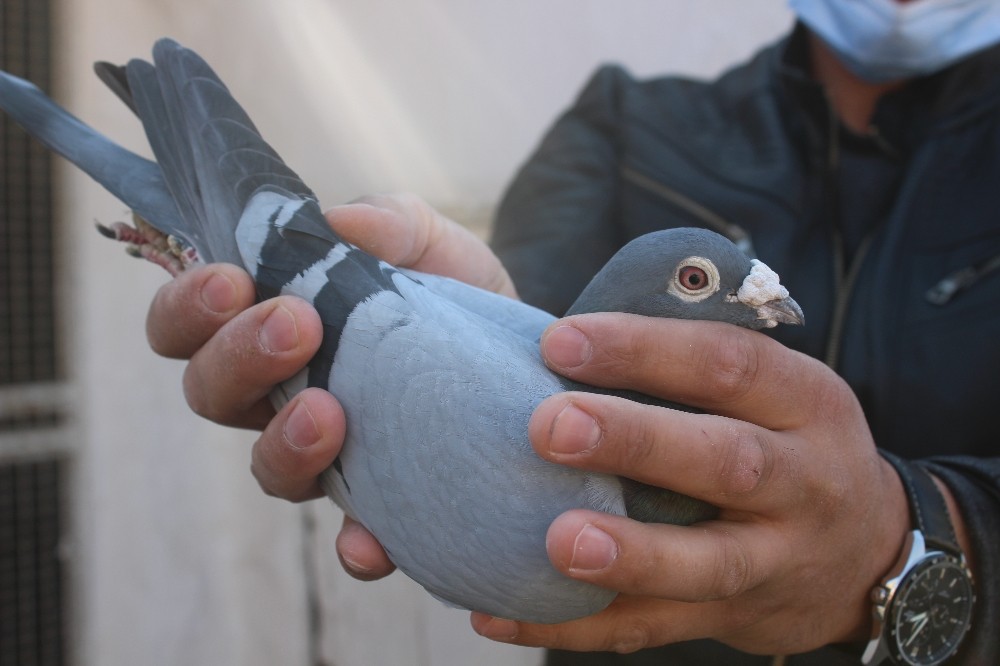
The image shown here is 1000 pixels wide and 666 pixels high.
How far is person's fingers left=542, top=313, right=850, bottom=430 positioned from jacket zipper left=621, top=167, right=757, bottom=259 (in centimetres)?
72

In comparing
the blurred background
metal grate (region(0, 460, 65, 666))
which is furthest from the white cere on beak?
metal grate (region(0, 460, 65, 666))

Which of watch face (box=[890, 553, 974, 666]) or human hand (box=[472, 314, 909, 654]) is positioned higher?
human hand (box=[472, 314, 909, 654])

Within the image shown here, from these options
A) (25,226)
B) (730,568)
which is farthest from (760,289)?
(25,226)

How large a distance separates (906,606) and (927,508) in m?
0.14

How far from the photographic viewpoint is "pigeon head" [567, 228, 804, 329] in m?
0.98

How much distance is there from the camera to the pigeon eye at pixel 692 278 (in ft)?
3.25

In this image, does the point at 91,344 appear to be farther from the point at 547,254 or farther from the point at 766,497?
the point at 766,497

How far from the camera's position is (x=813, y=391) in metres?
0.96

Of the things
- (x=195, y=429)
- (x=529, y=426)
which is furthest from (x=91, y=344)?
(x=529, y=426)

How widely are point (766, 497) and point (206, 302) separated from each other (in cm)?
79

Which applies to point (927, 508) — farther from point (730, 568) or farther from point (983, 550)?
point (730, 568)

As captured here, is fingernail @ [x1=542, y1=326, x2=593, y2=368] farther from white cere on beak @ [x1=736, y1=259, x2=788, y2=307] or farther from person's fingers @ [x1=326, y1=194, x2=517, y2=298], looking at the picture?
person's fingers @ [x1=326, y1=194, x2=517, y2=298]

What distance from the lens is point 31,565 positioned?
2744mm

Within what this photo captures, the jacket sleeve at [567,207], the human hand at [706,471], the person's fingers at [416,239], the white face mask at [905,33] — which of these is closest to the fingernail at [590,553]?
the human hand at [706,471]
